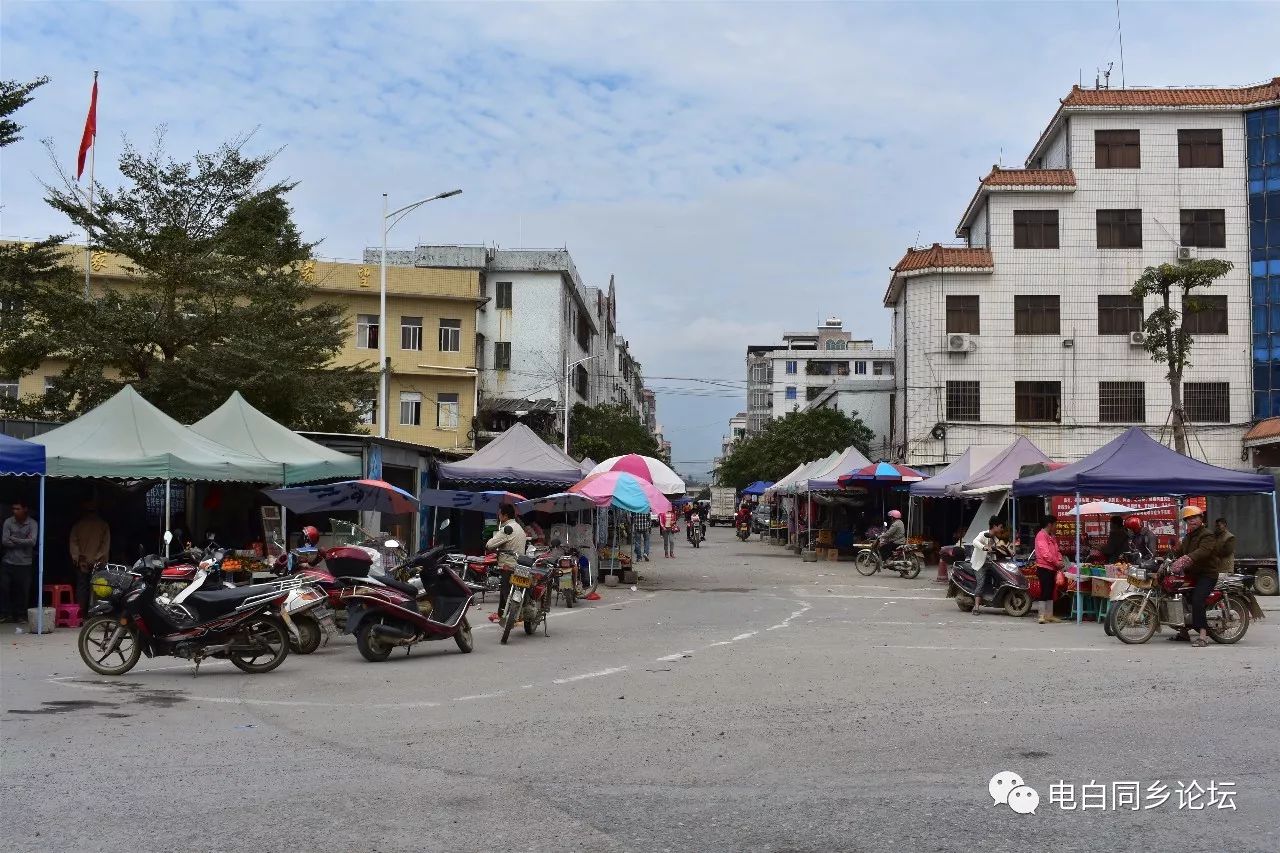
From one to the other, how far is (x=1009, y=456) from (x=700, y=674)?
733 inches

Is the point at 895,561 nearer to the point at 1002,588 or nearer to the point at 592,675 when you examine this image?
the point at 1002,588

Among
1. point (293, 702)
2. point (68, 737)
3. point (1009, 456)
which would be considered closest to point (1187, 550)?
point (293, 702)

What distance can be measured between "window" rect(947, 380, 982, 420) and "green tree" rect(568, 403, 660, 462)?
17551 millimetres

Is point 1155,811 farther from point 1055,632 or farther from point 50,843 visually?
point 1055,632

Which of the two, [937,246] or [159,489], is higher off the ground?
[937,246]

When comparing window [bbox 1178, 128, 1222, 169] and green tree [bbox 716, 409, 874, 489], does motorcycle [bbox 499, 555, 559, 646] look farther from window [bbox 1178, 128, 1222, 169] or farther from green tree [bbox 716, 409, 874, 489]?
green tree [bbox 716, 409, 874, 489]

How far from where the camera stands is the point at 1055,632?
16.1 m

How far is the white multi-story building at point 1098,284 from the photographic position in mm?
43156

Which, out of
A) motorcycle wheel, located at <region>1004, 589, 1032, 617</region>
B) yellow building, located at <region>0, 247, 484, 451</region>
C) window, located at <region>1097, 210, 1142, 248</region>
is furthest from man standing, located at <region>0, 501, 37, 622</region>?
window, located at <region>1097, 210, 1142, 248</region>

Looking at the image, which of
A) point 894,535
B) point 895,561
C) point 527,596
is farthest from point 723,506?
point 527,596

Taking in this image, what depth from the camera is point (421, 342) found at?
164 feet

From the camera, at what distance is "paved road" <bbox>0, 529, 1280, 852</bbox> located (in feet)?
19.0

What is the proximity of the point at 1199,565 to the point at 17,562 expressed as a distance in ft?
48.2

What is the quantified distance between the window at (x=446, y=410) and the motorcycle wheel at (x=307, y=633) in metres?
37.0
